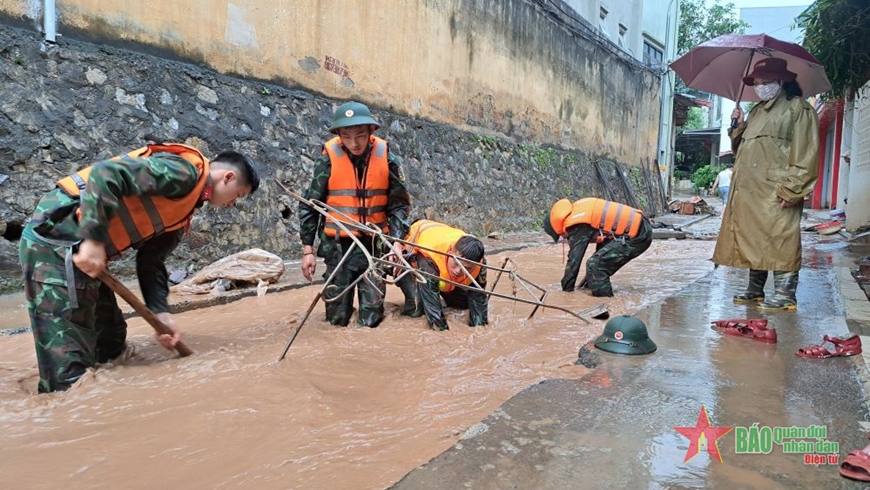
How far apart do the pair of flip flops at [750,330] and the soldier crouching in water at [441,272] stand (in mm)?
1455

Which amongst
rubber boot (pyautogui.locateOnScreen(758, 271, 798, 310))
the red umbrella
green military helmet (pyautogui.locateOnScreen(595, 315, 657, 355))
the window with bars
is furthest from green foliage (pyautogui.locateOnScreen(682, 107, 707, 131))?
green military helmet (pyautogui.locateOnScreen(595, 315, 657, 355))

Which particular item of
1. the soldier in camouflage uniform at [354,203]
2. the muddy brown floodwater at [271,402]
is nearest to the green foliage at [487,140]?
the soldier in camouflage uniform at [354,203]

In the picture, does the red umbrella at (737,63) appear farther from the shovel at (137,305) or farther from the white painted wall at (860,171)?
the white painted wall at (860,171)

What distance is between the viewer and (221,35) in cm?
595

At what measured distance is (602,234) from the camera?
16.1 ft

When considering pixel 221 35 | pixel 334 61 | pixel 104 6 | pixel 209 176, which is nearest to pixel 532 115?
pixel 334 61

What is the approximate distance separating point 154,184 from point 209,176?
26cm

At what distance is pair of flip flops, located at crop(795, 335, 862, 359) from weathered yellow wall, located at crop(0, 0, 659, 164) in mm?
5648

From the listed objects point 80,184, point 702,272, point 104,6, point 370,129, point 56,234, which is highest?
point 104,6

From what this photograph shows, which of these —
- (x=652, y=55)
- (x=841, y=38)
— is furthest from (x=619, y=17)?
(x=841, y=38)

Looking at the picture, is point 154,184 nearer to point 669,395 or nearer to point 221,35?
point 669,395

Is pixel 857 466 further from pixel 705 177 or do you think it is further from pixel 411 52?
pixel 705 177

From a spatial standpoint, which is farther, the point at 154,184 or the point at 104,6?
the point at 104,6

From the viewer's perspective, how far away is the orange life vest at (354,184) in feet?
12.4
